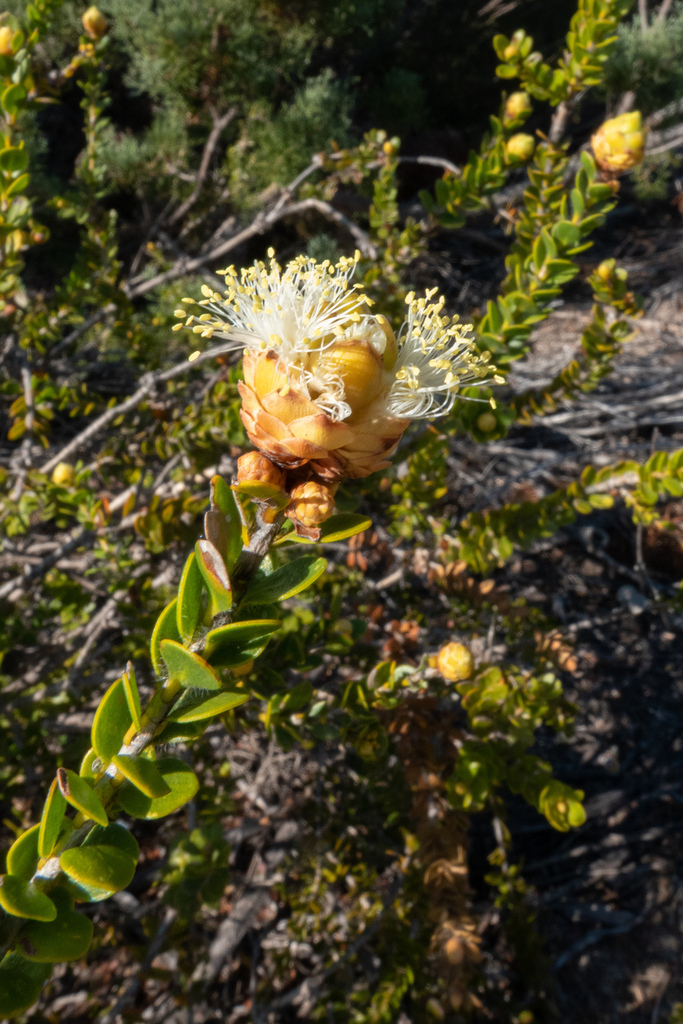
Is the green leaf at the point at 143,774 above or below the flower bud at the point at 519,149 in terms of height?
below

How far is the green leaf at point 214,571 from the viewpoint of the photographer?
0.53m

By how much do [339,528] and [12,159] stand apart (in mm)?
1340

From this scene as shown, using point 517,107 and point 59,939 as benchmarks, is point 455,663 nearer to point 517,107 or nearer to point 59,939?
point 59,939

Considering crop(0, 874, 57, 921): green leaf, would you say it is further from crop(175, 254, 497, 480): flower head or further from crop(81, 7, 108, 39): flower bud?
crop(81, 7, 108, 39): flower bud

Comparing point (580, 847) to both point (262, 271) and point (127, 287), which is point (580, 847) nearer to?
point (262, 271)

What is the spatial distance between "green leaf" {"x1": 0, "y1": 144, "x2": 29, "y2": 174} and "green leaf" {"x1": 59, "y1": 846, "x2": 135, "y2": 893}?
1.45 meters

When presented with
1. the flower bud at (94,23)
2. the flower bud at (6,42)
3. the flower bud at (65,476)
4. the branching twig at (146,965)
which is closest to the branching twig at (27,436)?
the flower bud at (65,476)

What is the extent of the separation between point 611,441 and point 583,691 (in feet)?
3.75

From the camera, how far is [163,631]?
0.61 m

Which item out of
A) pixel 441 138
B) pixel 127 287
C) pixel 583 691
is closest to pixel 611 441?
pixel 583 691

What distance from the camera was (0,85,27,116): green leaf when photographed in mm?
1325

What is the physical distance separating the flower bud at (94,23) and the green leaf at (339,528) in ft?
6.46

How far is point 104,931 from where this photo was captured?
1748 mm

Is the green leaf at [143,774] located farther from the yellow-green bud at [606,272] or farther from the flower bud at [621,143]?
the yellow-green bud at [606,272]
